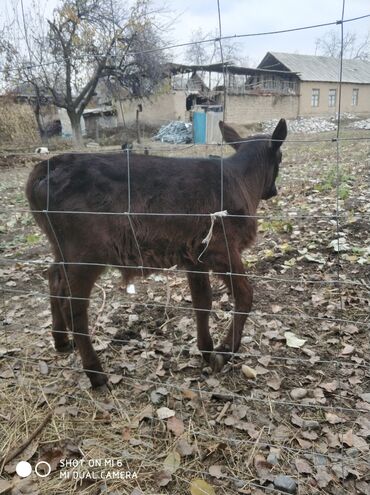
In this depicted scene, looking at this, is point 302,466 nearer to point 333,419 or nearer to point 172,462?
point 333,419

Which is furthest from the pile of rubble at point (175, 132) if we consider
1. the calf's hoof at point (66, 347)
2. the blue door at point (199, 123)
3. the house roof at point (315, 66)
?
the calf's hoof at point (66, 347)

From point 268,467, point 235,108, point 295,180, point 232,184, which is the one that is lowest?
point 268,467

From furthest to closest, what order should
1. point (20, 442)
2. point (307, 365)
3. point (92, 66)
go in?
point (92, 66)
point (307, 365)
point (20, 442)

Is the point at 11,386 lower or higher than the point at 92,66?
lower

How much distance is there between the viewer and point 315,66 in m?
3.44

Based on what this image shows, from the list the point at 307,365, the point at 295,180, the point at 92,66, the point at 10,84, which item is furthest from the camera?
the point at 10,84

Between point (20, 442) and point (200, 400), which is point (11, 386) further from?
point (200, 400)

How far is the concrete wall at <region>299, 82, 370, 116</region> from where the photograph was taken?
255cm

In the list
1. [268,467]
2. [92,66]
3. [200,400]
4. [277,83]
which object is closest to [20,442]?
[200,400]

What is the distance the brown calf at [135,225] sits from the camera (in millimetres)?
2855

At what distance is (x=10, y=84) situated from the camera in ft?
63.1

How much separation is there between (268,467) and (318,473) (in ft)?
0.95

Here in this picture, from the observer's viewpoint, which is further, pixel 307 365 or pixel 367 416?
pixel 307 365

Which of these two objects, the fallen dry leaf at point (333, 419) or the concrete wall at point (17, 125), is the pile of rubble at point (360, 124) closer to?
the fallen dry leaf at point (333, 419)
